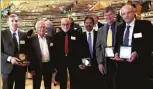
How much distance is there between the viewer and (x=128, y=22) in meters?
5.00

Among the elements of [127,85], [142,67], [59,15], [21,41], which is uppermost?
[59,15]

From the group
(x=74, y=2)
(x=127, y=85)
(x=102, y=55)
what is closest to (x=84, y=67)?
(x=102, y=55)

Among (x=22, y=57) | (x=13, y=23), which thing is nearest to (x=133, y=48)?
(x=22, y=57)

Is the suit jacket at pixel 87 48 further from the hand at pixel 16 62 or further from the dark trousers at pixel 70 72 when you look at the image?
the hand at pixel 16 62

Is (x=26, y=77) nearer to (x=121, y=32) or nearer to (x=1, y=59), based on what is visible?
(x=1, y=59)

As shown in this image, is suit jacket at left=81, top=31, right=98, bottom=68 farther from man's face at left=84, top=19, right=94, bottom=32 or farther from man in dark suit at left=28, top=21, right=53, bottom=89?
man in dark suit at left=28, top=21, right=53, bottom=89

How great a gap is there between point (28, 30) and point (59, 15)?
602 mm

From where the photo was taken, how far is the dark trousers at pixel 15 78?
5449mm

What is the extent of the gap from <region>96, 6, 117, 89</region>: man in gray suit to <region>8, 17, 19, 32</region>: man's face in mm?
1440

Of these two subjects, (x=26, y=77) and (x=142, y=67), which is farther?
(x=26, y=77)

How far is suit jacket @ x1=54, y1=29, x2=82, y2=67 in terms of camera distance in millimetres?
5414

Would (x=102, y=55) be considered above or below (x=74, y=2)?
below

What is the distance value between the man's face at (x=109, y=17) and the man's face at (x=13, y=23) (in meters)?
1.55

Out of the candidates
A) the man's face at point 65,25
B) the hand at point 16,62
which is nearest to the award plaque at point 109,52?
the man's face at point 65,25
